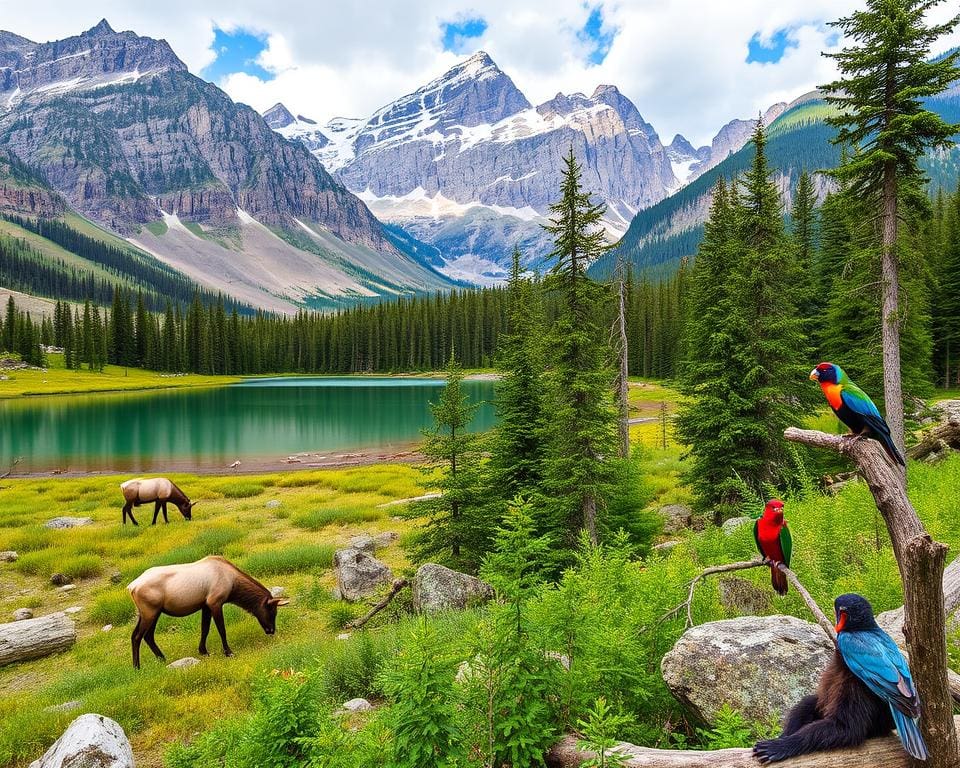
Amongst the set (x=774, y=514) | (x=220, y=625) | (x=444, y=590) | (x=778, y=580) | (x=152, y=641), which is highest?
(x=774, y=514)

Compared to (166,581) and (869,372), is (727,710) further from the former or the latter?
(869,372)

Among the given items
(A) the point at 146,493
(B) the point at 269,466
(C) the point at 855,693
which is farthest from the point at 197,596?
(B) the point at 269,466

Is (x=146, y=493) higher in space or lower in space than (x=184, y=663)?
higher

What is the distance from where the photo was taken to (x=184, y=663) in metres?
9.01

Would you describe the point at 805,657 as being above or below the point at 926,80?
below

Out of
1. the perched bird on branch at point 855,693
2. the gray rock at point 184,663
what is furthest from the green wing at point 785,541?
the gray rock at point 184,663

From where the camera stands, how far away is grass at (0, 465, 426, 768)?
730cm

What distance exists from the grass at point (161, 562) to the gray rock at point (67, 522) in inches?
25.7

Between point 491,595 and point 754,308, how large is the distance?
12.2 m

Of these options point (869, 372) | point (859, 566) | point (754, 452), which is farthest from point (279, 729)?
point (869, 372)

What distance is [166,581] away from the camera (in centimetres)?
941

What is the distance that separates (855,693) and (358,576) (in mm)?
11761

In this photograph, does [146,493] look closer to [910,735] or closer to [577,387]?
[577,387]

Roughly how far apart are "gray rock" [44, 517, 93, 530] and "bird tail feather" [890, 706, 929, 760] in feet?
81.5
